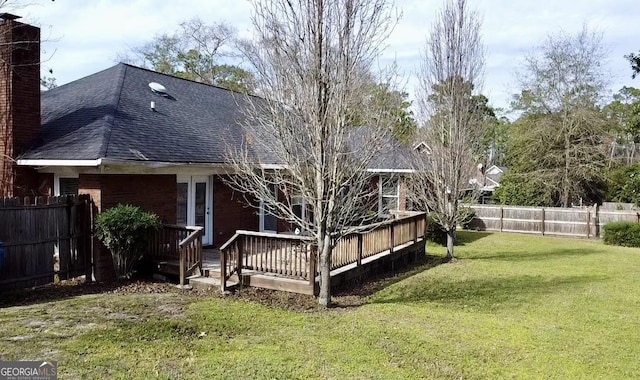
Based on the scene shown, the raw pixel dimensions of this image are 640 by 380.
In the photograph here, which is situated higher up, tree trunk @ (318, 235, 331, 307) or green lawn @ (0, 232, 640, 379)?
tree trunk @ (318, 235, 331, 307)

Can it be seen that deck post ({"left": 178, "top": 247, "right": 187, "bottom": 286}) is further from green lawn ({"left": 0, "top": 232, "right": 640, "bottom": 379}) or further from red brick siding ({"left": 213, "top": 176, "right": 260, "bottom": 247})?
red brick siding ({"left": 213, "top": 176, "right": 260, "bottom": 247})

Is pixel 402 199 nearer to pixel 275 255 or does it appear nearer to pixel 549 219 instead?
pixel 549 219

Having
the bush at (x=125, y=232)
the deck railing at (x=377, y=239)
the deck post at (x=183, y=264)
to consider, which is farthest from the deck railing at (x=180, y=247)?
the deck railing at (x=377, y=239)

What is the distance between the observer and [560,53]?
1043 inches

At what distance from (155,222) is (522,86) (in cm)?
2595

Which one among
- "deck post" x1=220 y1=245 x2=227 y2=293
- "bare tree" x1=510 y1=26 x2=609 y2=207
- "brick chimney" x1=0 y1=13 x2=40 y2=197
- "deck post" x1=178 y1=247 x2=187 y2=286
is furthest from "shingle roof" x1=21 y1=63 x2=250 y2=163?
"bare tree" x1=510 y1=26 x2=609 y2=207

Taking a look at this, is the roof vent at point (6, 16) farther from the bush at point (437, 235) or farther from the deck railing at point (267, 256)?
the bush at point (437, 235)

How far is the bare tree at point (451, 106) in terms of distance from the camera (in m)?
13.9

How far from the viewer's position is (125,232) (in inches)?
363

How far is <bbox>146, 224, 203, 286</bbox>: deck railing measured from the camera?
923cm

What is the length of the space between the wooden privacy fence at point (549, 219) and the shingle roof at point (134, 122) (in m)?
8.73

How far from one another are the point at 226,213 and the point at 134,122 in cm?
372

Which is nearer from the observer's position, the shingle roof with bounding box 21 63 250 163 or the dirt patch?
the dirt patch

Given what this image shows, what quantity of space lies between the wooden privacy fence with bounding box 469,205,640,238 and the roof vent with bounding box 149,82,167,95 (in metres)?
16.3
